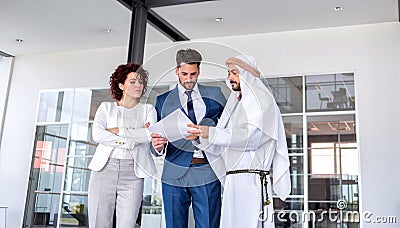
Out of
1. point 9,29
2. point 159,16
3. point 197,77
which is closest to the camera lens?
point 197,77

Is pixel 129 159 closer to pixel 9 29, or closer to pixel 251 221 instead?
pixel 251 221

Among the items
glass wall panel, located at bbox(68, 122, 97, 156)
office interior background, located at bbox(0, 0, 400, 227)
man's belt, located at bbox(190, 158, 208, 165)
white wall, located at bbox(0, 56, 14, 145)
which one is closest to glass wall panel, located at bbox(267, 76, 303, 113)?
office interior background, located at bbox(0, 0, 400, 227)

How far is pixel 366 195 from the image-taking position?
441 centimetres

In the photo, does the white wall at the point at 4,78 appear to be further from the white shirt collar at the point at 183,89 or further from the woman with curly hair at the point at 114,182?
the white shirt collar at the point at 183,89

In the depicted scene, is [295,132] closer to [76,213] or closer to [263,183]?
[76,213]

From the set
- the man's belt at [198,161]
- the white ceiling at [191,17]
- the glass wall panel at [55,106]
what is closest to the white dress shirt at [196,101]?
the man's belt at [198,161]

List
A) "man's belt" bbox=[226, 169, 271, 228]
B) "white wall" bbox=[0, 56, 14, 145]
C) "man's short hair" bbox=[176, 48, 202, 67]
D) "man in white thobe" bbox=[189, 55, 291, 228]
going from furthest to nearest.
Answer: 1. "white wall" bbox=[0, 56, 14, 145]
2. "man's belt" bbox=[226, 169, 271, 228]
3. "man in white thobe" bbox=[189, 55, 291, 228]
4. "man's short hair" bbox=[176, 48, 202, 67]

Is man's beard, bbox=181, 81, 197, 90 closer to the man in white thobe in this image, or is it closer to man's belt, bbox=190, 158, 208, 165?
the man in white thobe

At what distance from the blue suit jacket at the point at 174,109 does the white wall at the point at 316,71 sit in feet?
8.07

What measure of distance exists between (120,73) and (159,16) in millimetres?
2541

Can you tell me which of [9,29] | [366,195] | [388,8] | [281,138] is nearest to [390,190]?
[366,195]

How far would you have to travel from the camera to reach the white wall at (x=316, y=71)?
442cm

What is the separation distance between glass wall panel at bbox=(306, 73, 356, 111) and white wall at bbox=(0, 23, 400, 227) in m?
0.12

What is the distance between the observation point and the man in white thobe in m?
1.60
